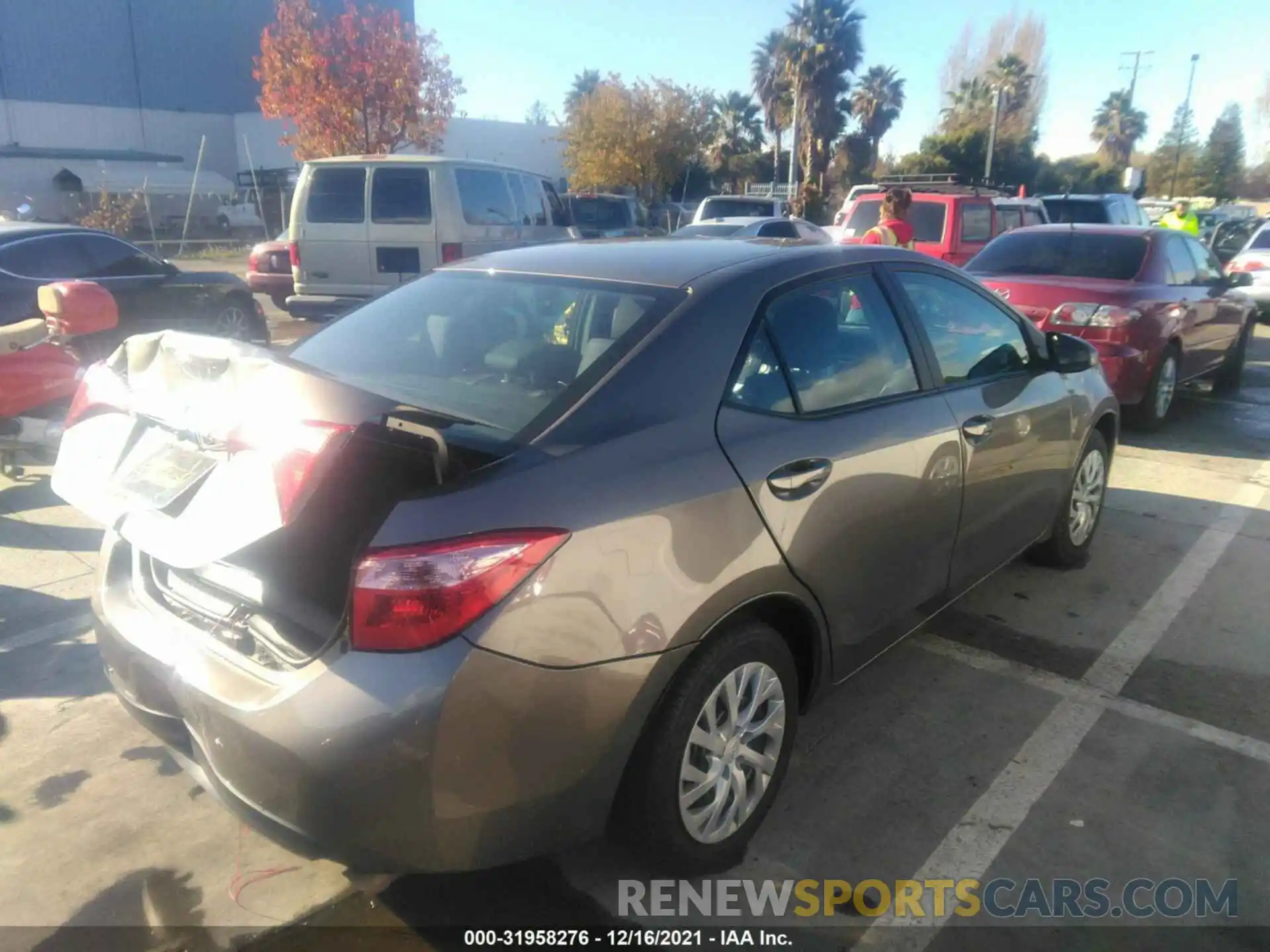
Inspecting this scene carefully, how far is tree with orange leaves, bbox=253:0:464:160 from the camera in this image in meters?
26.7

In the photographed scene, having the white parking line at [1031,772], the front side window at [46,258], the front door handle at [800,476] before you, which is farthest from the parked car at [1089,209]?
the front door handle at [800,476]

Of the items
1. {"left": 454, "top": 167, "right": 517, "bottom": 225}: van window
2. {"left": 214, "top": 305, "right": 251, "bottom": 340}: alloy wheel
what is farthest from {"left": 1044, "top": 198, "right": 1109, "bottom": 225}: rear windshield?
{"left": 214, "top": 305, "right": 251, "bottom": 340}: alloy wheel

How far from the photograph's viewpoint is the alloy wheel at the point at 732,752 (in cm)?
241

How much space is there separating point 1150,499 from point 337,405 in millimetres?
5493

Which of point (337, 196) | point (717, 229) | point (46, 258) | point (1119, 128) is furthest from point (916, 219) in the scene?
point (1119, 128)

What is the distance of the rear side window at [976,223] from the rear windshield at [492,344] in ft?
32.3

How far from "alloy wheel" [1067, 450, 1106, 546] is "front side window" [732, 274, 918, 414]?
1.84 meters

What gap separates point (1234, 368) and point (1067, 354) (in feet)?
22.3

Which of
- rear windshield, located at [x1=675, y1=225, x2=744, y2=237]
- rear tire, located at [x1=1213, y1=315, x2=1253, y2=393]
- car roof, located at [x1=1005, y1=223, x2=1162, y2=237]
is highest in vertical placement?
car roof, located at [x1=1005, y1=223, x2=1162, y2=237]

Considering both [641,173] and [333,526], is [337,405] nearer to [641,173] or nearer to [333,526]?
[333,526]

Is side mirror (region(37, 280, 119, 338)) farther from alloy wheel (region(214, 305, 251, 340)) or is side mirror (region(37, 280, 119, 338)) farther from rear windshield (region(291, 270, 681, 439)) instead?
alloy wheel (region(214, 305, 251, 340))

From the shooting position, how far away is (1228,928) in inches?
96.6

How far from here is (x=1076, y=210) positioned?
579 inches

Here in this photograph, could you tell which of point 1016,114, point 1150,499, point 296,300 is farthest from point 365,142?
point 1016,114
